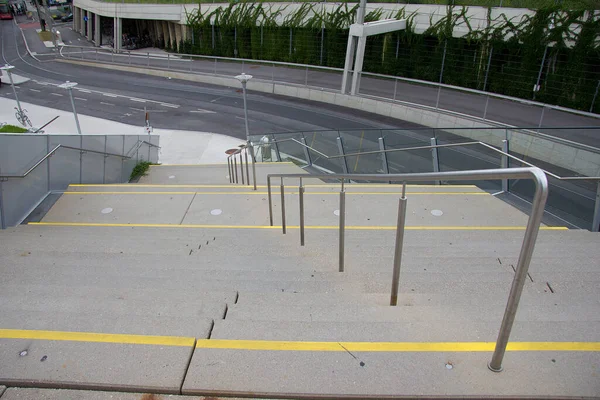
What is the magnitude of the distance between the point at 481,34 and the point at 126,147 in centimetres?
1723

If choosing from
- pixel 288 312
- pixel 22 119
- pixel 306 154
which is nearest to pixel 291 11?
pixel 22 119

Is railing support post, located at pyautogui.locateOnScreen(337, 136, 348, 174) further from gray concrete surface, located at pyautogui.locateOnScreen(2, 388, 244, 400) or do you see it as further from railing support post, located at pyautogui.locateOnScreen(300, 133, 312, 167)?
gray concrete surface, located at pyautogui.locateOnScreen(2, 388, 244, 400)

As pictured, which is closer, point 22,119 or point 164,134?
point 164,134

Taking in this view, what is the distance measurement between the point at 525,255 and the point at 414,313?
1172mm

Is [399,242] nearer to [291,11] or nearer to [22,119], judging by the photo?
[22,119]

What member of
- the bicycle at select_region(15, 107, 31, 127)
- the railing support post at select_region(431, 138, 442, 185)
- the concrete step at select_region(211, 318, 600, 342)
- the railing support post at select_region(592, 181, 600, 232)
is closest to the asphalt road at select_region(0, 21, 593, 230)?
the railing support post at select_region(431, 138, 442, 185)

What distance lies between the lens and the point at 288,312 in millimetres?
3213

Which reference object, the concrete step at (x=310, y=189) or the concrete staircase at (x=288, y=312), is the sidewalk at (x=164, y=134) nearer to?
the concrete step at (x=310, y=189)

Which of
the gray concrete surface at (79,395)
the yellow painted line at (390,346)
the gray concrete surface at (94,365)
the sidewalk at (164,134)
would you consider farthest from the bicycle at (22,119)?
the yellow painted line at (390,346)

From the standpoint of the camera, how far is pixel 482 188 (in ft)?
25.9

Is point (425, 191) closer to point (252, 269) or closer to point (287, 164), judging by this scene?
point (252, 269)

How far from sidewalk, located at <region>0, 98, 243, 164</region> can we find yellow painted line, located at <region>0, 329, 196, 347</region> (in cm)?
1361

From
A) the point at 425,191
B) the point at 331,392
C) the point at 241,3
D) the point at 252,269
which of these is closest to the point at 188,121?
the point at 241,3

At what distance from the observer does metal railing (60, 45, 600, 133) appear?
16406 mm
